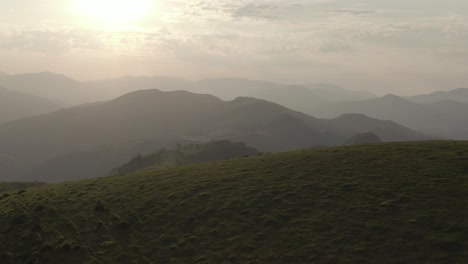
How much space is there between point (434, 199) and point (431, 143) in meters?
19.9

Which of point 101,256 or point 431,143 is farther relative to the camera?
point 431,143

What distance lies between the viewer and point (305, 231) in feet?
98.5

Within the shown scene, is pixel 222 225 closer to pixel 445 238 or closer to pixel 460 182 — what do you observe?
pixel 445 238

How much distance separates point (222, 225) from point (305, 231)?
7594mm

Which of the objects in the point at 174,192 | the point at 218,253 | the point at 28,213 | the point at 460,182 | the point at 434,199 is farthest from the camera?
the point at 174,192

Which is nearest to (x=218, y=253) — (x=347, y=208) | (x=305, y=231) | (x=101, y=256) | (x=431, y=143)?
(x=305, y=231)

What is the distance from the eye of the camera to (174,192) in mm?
42656

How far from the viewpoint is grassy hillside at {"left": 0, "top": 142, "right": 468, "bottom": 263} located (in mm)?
27328

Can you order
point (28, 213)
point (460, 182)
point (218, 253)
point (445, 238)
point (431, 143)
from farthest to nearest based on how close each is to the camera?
point (431, 143) → point (28, 213) → point (460, 182) → point (218, 253) → point (445, 238)

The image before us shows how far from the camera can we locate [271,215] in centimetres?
3366

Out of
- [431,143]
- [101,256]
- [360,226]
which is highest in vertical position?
[431,143]

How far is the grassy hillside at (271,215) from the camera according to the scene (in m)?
27.3

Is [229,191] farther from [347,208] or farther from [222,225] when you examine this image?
[347,208]

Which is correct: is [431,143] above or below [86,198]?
above
